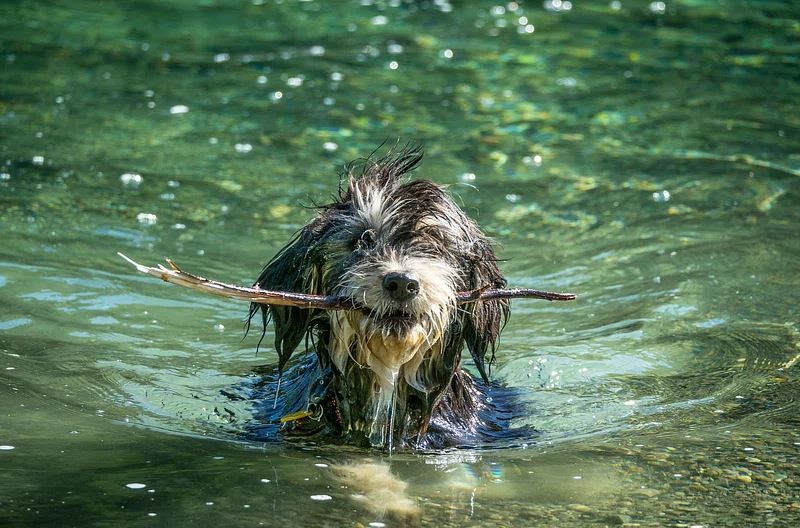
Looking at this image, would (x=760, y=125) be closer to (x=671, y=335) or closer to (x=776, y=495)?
(x=671, y=335)

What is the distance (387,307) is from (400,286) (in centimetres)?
13

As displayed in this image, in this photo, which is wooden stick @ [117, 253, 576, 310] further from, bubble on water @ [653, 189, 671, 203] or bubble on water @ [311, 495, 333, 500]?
bubble on water @ [653, 189, 671, 203]

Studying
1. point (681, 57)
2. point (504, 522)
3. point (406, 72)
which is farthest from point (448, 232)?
point (681, 57)

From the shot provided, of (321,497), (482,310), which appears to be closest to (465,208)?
(482,310)

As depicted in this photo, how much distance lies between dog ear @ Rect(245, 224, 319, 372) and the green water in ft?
1.72

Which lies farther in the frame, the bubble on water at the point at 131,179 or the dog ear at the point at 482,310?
the bubble on water at the point at 131,179

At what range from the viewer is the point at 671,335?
24.9ft

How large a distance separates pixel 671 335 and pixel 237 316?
9.47ft

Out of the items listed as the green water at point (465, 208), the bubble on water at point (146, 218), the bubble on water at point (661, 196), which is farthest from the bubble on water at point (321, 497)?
the bubble on water at point (661, 196)

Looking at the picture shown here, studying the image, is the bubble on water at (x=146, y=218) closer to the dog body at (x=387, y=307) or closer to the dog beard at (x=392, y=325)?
the dog body at (x=387, y=307)

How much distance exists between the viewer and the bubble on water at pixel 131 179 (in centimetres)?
1007

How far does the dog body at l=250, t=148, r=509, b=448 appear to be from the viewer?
5219mm

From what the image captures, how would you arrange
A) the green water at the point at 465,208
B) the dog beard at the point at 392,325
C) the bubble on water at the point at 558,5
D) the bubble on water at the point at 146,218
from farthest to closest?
the bubble on water at the point at 558,5 < the bubble on water at the point at 146,218 < the dog beard at the point at 392,325 < the green water at the point at 465,208

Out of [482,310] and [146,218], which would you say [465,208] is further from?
[482,310]
